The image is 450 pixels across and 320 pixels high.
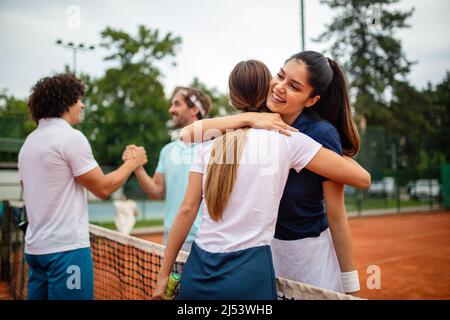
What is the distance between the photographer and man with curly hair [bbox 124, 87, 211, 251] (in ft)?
10.9

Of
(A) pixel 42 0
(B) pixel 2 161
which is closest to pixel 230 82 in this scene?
(A) pixel 42 0

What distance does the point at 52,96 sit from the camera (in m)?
2.52

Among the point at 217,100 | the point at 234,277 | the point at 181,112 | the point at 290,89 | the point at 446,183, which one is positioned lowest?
the point at 446,183

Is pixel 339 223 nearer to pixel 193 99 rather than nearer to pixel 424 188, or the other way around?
pixel 193 99

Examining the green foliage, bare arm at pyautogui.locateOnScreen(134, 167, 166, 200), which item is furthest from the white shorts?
the green foliage

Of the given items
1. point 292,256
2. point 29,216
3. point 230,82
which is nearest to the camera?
point 230,82

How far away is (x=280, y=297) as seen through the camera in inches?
73.4

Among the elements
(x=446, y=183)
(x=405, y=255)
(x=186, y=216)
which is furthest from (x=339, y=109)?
(x=446, y=183)

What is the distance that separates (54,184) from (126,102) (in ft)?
108

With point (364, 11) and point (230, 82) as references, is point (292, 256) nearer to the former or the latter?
point (230, 82)

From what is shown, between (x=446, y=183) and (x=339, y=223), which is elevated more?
(x=339, y=223)

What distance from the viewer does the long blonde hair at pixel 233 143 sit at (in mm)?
1525

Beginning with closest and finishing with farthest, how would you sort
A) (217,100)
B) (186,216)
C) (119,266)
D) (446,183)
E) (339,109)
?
1. (186,216)
2. (339,109)
3. (119,266)
4. (446,183)
5. (217,100)

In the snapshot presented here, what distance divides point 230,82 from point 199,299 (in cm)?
83
